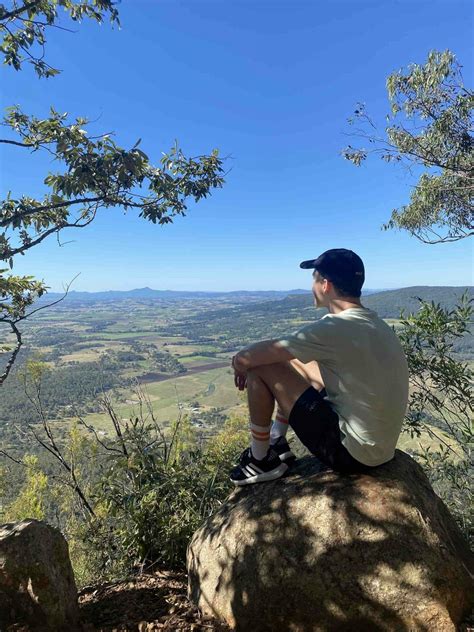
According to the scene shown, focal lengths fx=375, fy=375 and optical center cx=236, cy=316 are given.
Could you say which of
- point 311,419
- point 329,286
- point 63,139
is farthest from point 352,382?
point 63,139

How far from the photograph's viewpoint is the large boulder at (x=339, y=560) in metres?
2.19

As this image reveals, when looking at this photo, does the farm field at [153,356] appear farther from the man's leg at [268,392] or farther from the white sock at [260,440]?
the man's leg at [268,392]

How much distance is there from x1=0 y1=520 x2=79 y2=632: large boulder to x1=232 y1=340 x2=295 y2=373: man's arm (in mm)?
1894

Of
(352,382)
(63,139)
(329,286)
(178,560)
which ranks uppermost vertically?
(63,139)

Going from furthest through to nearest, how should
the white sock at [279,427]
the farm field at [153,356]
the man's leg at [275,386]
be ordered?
the farm field at [153,356]
the white sock at [279,427]
the man's leg at [275,386]

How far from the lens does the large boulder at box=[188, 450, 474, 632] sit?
2186mm

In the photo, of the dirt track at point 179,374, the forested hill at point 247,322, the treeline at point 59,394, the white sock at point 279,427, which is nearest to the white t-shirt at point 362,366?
the white sock at point 279,427

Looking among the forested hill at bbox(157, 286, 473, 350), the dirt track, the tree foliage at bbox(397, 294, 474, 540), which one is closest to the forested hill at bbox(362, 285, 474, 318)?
the tree foliage at bbox(397, 294, 474, 540)

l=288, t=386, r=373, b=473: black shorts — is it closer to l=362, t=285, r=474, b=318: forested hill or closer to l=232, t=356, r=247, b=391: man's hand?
l=232, t=356, r=247, b=391: man's hand

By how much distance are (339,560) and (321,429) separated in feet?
2.58

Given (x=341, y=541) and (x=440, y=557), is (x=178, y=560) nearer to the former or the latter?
(x=341, y=541)

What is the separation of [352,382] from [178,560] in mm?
2540

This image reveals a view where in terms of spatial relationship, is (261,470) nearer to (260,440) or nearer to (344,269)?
(260,440)

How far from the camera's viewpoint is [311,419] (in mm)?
2674
